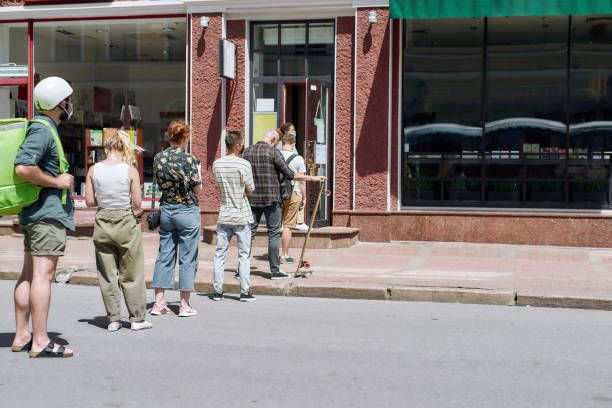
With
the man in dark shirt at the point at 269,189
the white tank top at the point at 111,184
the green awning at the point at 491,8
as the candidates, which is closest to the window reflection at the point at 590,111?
the green awning at the point at 491,8

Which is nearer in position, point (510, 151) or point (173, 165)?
→ point (173, 165)

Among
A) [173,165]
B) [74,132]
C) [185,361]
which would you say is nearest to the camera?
[185,361]

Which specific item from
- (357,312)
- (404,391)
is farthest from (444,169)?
(404,391)

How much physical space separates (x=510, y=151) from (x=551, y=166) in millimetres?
705

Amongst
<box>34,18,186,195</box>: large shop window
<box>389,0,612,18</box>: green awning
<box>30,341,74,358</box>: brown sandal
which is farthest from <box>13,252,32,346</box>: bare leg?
<box>34,18,186,195</box>: large shop window

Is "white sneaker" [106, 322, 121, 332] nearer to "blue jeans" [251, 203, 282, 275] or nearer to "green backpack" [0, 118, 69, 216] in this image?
"green backpack" [0, 118, 69, 216]

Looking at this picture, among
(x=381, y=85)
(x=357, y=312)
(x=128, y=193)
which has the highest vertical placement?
(x=381, y=85)

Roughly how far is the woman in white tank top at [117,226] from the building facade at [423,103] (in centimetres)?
668

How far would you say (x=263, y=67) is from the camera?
46.4 feet

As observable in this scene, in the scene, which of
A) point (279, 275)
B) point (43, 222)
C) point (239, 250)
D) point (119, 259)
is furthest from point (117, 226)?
point (279, 275)

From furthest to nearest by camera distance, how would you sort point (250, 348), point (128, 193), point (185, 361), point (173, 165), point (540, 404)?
1. point (173, 165)
2. point (128, 193)
3. point (250, 348)
4. point (185, 361)
5. point (540, 404)

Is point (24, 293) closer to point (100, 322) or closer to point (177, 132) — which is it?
point (100, 322)

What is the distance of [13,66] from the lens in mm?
15594

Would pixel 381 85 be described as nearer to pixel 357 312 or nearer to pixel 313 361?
pixel 357 312
